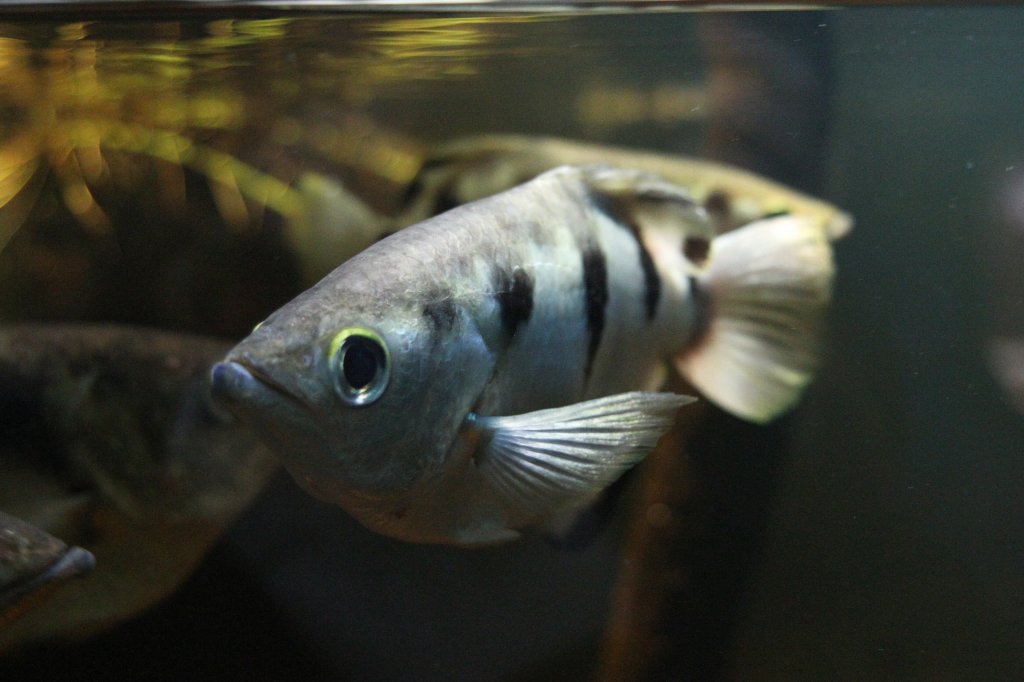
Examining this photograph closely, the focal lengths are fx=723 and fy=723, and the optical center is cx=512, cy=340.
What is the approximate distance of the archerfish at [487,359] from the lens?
120cm

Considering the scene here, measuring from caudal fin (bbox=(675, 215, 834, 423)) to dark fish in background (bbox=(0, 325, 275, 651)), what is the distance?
5.05ft

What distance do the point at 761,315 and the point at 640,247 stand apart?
0.46m

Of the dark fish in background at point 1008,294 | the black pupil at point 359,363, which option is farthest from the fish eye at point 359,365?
the dark fish in background at point 1008,294

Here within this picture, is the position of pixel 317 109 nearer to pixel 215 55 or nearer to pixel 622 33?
pixel 215 55

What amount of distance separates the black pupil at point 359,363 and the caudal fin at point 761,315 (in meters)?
1.04

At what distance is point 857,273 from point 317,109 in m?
2.56

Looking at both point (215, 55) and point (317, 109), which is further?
point (317, 109)

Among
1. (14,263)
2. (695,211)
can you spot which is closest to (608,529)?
(695,211)

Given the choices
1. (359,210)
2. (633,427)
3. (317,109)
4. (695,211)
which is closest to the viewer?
(633,427)

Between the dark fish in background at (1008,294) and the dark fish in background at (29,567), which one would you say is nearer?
the dark fish in background at (29,567)

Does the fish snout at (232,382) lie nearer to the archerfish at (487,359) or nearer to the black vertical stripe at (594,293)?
the archerfish at (487,359)

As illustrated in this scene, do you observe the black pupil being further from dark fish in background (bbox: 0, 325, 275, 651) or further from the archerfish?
dark fish in background (bbox: 0, 325, 275, 651)

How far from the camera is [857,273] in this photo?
2.99m

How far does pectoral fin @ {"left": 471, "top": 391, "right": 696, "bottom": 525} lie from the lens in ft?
4.35
